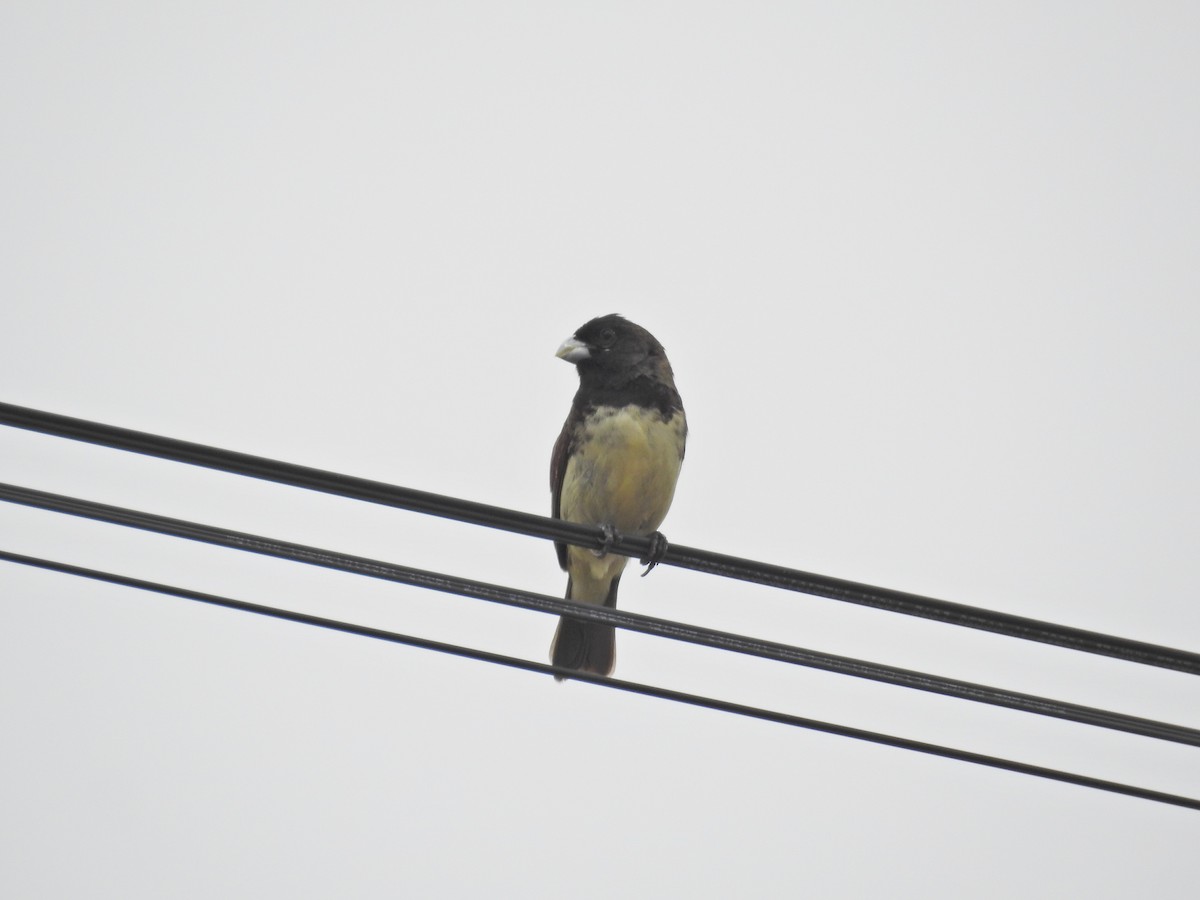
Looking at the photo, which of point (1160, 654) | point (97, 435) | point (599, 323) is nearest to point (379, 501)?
point (97, 435)

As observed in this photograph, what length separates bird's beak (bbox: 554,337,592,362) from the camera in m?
6.87

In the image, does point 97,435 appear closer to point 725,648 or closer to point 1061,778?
point 725,648

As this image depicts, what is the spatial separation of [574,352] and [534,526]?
3.60 metres

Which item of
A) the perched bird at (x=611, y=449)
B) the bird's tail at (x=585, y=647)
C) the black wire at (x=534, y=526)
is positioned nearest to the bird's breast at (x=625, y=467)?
the perched bird at (x=611, y=449)

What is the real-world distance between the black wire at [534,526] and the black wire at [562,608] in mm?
171

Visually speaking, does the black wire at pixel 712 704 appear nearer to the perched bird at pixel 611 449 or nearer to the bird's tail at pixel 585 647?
the perched bird at pixel 611 449

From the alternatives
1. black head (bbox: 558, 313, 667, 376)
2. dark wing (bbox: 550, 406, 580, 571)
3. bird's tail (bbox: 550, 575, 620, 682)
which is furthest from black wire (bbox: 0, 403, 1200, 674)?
bird's tail (bbox: 550, 575, 620, 682)

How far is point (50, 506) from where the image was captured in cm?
317

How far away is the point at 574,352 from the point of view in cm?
689

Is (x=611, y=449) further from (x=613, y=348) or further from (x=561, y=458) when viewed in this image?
(x=613, y=348)

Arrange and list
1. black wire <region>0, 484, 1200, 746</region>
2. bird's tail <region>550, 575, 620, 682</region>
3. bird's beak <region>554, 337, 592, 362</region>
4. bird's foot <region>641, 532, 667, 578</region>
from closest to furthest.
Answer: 1. black wire <region>0, 484, 1200, 746</region>
2. bird's foot <region>641, 532, 667, 578</region>
3. bird's beak <region>554, 337, 592, 362</region>
4. bird's tail <region>550, 575, 620, 682</region>

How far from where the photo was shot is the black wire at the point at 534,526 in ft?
10.0

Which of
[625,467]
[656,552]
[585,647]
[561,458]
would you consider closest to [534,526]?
[656,552]

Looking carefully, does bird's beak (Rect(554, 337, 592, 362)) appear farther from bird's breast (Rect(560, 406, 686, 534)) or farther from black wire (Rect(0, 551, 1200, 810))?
black wire (Rect(0, 551, 1200, 810))
